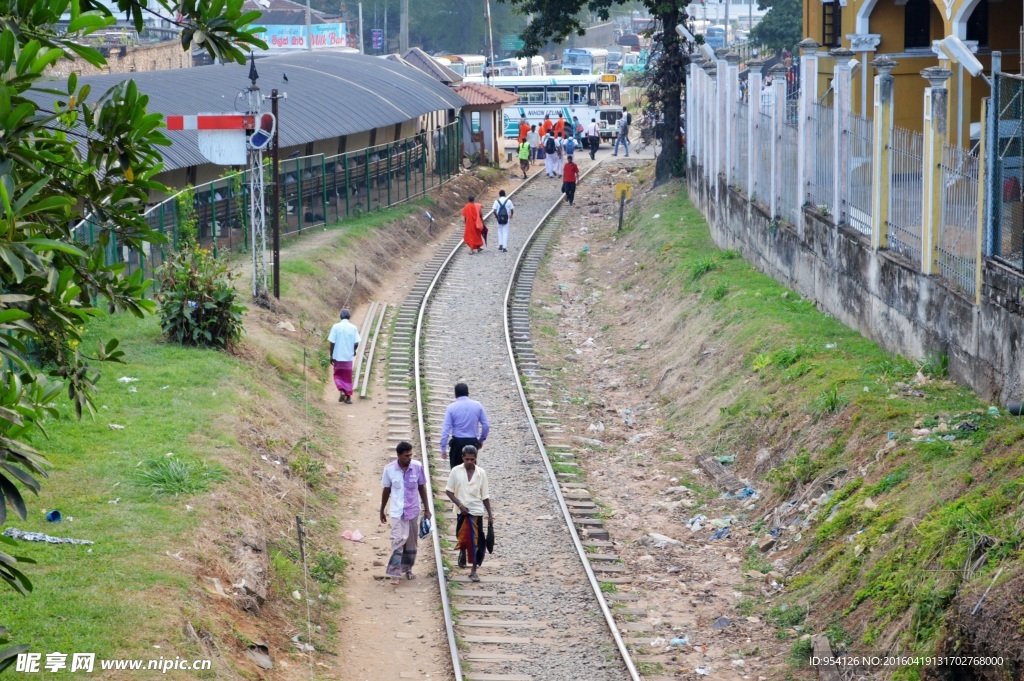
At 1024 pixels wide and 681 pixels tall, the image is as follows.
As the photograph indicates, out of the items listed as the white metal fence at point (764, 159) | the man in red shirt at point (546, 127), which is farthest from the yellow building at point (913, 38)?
the man in red shirt at point (546, 127)

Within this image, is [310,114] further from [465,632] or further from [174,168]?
[465,632]

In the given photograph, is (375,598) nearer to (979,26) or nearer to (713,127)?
(713,127)

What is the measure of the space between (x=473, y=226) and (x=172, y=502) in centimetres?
1775

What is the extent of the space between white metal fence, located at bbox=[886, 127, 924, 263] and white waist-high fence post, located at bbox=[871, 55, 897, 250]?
0.24 feet

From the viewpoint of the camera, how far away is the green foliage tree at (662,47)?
34.9 meters

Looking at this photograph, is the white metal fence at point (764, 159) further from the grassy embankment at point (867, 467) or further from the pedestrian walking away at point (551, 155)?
the pedestrian walking away at point (551, 155)

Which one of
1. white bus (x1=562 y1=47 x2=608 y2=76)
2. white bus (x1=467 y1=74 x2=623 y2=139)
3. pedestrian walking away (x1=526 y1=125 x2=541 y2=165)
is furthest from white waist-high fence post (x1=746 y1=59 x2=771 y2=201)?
white bus (x1=562 y1=47 x2=608 y2=76)

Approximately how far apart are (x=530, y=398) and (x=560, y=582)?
20.9 feet

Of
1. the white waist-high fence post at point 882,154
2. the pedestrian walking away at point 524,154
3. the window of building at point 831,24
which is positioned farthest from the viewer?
the pedestrian walking away at point 524,154

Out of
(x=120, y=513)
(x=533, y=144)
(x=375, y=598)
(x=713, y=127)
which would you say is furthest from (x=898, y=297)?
(x=533, y=144)

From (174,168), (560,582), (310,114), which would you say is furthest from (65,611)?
(310,114)

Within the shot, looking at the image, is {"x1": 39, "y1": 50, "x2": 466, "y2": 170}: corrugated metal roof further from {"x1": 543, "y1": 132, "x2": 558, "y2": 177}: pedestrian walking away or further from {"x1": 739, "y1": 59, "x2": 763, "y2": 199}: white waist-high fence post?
{"x1": 739, "y1": 59, "x2": 763, "y2": 199}: white waist-high fence post

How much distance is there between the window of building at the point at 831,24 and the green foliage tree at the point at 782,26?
33554 mm

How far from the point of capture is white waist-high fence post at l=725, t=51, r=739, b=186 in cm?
2461
